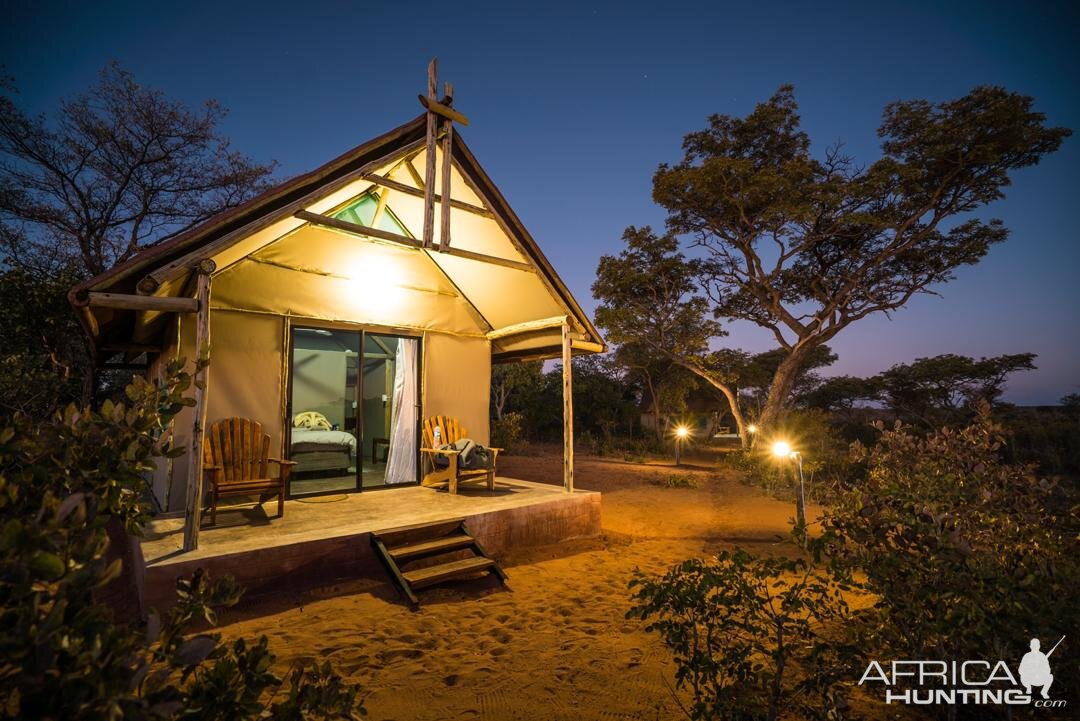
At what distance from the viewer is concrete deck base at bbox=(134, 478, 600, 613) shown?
350 cm

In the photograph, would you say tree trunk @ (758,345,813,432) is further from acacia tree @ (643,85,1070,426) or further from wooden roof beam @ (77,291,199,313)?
wooden roof beam @ (77,291,199,313)

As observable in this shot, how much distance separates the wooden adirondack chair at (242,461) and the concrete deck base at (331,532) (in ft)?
1.03

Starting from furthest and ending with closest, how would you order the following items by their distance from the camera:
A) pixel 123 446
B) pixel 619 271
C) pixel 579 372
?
pixel 579 372 → pixel 619 271 → pixel 123 446

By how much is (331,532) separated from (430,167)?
368cm

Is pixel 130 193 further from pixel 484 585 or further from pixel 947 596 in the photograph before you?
pixel 947 596

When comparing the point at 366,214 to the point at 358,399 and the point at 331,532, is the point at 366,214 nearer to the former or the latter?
the point at 358,399

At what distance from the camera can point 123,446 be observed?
1160 millimetres

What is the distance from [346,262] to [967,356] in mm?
22478

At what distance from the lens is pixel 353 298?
20.7ft

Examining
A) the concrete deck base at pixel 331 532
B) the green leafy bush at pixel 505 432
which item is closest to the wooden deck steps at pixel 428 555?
the concrete deck base at pixel 331 532

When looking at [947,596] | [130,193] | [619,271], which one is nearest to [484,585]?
[947,596]

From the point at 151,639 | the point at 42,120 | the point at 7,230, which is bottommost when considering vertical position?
the point at 151,639

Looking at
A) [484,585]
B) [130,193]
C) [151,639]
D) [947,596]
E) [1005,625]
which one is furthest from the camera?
[130,193]

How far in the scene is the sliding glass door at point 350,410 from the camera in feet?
22.3
